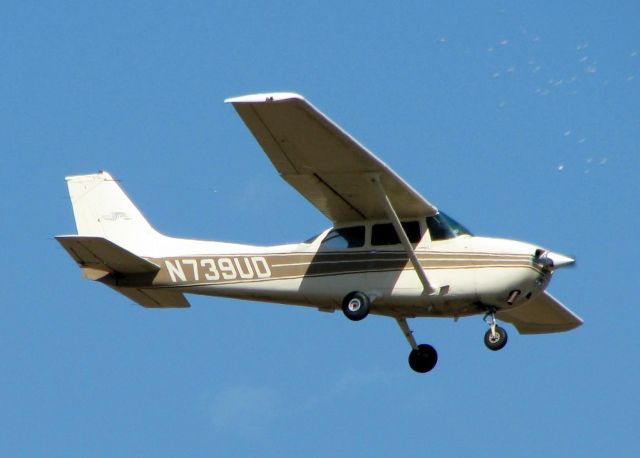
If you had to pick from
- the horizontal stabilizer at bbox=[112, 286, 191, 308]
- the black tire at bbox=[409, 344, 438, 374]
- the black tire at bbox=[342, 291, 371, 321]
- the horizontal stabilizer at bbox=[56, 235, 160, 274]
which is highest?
the horizontal stabilizer at bbox=[56, 235, 160, 274]

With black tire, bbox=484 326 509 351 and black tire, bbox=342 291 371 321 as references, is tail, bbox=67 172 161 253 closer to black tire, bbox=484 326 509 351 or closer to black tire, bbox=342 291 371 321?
black tire, bbox=342 291 371 321

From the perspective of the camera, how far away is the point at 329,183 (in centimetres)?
2414

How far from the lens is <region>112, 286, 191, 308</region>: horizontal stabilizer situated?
25812 mm

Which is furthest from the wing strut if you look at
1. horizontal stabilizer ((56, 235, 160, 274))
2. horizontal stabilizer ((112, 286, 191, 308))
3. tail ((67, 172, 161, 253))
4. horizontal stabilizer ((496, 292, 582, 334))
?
tail ((67, 172, 161, 253))

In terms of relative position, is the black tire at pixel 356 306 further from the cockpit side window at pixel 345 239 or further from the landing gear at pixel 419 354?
the landing gear at pixel 419 354

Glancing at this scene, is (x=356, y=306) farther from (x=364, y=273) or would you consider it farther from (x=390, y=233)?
(x=390, y=233)

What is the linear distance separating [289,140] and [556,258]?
428cm

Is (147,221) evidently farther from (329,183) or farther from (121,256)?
(329,183)

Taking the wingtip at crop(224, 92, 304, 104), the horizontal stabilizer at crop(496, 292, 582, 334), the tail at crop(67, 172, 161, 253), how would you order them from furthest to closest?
the horizontal stabilizer at crop(496, 292, 582, 334) → the tail at crop(67, 172, 161, 253) → the wingtip at crop(224, 92, 304, 104)

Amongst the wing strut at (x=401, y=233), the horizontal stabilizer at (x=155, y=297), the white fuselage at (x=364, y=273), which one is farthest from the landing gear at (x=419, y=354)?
the horizontal stabilizer at (x=155, y=297)

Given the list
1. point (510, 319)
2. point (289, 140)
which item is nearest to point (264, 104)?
point (289, 140)

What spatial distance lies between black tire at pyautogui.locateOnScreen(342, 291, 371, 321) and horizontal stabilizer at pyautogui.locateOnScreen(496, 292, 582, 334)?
13.0 feet

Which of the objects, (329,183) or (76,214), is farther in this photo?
(76,214)

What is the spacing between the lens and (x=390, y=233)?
80.7ft
